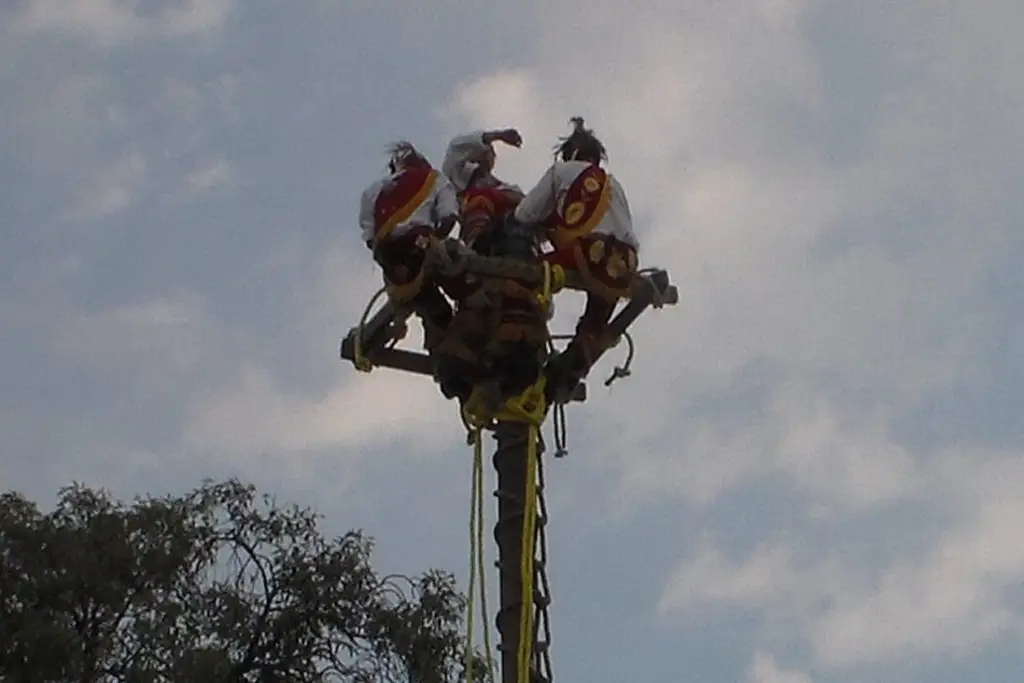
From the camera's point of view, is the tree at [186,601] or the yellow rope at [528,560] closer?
the yellow rope at [528,560]

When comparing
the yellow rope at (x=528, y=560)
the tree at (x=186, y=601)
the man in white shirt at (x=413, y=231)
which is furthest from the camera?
the tree at (x=186, y=601)

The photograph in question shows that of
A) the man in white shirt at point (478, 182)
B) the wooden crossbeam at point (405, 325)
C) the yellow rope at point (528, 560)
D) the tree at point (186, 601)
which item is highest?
the tree at point (186, 601)

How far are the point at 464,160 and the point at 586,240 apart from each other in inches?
22.8

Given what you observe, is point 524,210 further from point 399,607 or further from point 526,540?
point 399,607

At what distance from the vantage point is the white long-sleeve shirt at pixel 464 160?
17.0ft

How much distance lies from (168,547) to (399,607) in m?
1.67

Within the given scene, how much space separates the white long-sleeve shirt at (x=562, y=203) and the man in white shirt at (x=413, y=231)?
0.22m

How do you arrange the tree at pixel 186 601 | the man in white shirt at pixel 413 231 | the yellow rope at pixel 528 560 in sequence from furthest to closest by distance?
the tree at pixel 186 601
the man in white shirt at pixel 413 231
the yellow rope at pixel 528 560

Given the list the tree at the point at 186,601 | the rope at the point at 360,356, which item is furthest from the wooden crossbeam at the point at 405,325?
the tree at the point at 186,601

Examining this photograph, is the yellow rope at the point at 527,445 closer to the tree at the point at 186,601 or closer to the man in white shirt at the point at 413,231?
the man in white shirt at the point at 413,231

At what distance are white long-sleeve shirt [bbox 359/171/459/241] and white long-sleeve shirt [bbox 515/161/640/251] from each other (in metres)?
0.22

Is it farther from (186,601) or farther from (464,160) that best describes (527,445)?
(186,601)

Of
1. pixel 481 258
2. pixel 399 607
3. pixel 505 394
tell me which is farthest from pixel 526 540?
pixel 399 607

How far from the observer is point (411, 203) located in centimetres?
479
